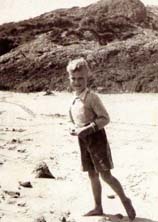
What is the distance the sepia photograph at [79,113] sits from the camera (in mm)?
4277

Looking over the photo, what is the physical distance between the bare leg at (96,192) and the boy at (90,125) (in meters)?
0.02

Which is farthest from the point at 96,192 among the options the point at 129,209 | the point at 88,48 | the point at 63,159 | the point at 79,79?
the point at 88,48

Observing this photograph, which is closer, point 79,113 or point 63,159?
point 79,113

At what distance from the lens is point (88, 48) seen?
12.1m

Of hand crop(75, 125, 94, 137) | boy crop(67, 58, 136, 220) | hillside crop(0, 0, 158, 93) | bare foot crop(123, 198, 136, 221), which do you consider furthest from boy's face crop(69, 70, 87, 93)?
hillside crop(0, 0, 158, 93)

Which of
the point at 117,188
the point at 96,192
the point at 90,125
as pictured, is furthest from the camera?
the point at 96,192

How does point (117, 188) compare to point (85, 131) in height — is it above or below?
below

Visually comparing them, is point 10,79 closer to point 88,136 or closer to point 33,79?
point 33,79

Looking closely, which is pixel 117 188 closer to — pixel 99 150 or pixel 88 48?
pixel 99 150

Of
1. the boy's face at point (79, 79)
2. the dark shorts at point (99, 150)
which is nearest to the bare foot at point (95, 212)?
the dark shorts at point (99, 150)

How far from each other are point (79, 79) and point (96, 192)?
0.87 m

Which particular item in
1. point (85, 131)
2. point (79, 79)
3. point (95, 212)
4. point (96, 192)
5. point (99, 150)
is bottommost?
point (95, 212)

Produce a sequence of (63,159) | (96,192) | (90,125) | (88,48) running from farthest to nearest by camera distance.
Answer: (88,48) < (63,159) < (96,192) < (90,125)

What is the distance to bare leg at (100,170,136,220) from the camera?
424 centimetres
